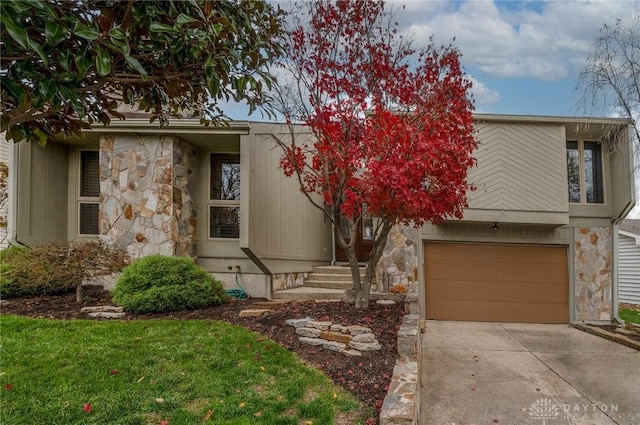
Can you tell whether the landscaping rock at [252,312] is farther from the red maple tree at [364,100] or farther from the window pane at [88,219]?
the window pane at [88,219]

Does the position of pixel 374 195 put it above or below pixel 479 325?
above

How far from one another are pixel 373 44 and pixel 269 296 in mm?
5252

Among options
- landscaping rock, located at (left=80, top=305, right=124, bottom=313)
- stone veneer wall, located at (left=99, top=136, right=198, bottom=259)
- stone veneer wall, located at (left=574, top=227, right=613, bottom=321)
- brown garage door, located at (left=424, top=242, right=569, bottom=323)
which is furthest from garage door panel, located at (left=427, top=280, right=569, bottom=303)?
landscaping rock, located at (left=80, top=305, right=124, bottom=313)

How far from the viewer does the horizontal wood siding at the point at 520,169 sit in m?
7.93

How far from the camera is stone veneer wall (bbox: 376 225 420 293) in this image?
327 inches

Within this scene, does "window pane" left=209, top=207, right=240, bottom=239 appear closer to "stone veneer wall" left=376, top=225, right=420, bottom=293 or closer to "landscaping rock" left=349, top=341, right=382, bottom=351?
"stone veneer wall" left=376, top=225, right=420, bottom=293

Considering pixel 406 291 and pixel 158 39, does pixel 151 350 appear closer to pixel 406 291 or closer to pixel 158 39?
pixel 158 39

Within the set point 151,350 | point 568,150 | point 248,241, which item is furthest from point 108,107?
point 568,150

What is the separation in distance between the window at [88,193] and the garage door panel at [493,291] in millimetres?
7842

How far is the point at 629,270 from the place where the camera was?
1396 cm

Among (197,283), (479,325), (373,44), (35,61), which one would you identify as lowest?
(479,325)

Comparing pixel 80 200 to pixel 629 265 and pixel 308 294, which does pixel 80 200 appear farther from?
pixel 629 265

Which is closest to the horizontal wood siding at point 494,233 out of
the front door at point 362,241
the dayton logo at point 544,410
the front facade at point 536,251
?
the front facade at point 536,251

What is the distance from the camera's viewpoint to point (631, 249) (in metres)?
13.7
